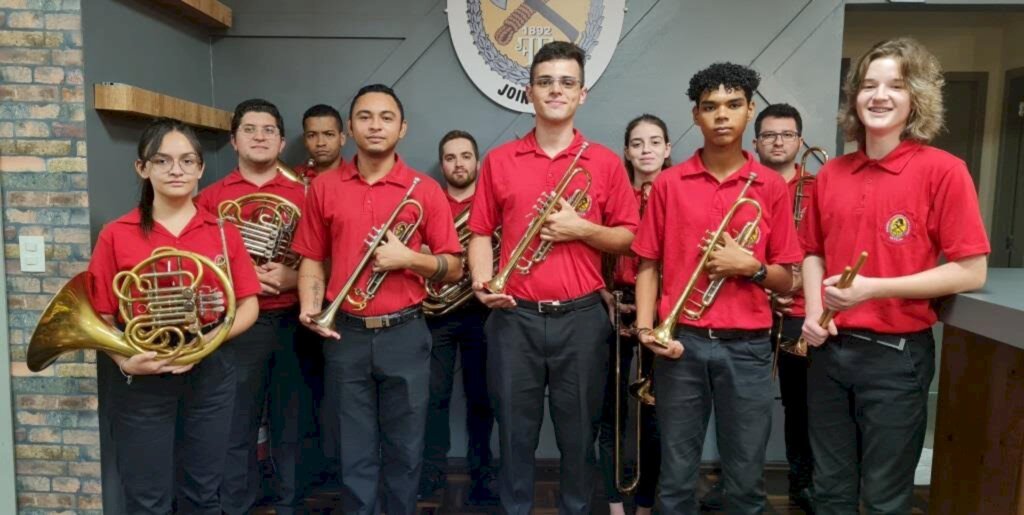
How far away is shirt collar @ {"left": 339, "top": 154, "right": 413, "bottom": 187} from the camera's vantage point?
2.68 m

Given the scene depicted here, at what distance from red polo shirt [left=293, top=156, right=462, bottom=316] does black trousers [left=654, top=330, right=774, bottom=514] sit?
107 cm

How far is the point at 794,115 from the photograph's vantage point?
329 centimetres

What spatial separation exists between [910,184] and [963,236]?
222 mm

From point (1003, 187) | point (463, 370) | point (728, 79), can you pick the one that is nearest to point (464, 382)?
point (463, 370)

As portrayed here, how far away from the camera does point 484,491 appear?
139 inches

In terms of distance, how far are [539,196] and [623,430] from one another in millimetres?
1312

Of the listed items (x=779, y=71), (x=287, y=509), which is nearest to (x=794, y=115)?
(x=779, y=71)

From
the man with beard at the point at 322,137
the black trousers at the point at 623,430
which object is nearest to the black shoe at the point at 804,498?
the black trousers at the point at 623,430

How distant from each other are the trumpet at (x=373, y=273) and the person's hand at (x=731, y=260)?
1191mm

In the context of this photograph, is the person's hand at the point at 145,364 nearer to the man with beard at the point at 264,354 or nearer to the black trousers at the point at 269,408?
the black trousers at the point at 269,408

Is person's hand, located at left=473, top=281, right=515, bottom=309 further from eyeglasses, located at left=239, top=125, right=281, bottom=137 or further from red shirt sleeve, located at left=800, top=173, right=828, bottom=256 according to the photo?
eyeglasses, located at left=239, top=125, right=281, bottom=137

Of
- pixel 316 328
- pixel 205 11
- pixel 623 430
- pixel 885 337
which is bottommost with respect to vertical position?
pixel 623 430

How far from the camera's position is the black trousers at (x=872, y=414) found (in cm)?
208

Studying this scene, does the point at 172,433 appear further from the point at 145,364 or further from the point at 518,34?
the point at 518,34
